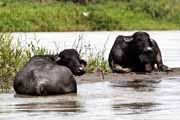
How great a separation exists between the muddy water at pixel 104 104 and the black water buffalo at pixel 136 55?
2.61m

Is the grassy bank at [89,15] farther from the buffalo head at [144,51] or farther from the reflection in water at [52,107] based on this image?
the reflection in water at [52,107]

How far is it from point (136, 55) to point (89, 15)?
1684 inches

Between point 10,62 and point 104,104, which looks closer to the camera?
point 104,104

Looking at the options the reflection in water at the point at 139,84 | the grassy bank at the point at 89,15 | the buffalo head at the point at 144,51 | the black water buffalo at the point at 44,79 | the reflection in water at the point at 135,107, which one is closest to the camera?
the reflection in water at the point at 135,107

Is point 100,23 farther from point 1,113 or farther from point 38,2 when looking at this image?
point 1,113

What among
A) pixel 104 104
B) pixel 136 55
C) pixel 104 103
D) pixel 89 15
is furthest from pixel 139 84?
pixel 89 15

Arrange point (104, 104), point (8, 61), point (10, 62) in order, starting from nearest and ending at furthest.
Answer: point (104, 104), point (8, 61), point (10, 62)

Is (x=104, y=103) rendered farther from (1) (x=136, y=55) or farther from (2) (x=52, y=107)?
(1) (x=136, y=55)

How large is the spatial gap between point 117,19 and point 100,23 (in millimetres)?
1720

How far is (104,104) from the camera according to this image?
1434 centimetres

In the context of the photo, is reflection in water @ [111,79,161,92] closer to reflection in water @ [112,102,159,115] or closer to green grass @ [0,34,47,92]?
green grass @ [0,34,47,92]

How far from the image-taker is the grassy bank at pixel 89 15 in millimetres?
59500

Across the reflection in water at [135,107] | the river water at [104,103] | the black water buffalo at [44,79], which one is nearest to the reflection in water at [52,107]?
the river water at [104,103]

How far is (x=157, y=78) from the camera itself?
19562 mm
